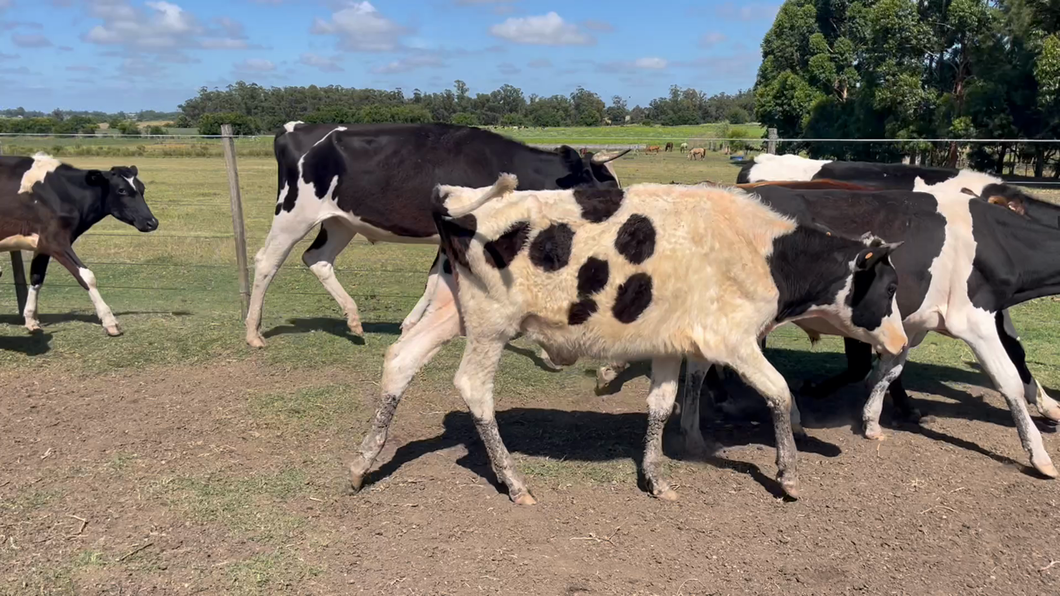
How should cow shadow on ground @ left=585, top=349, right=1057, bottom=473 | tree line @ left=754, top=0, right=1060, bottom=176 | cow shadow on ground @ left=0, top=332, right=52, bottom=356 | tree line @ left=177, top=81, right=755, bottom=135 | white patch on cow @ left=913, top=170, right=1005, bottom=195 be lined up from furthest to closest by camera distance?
1. tree line @ left=177, top=81, right=755, bottom=135
2. tree line @ left=754, top=0, right=1060, bottom=176
3. cow shadow on ground @ left=0, top=332, right=52, bottom=356
4. white patch on cow @ left=913, top=170, right=1005, bottom=195
5. cow shadow on ground @ left=585, top=349, right=1057, bottom=473

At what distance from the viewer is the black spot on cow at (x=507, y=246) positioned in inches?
184

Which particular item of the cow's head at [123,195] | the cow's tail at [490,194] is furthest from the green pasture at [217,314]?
the cow's tail at [490,194]

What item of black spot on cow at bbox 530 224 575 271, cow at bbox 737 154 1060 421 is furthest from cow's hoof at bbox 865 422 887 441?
black spot on cow at bbox 530 224 575 271

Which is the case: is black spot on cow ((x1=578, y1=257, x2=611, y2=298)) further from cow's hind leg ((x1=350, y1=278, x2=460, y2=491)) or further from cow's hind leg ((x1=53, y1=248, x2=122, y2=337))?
cow's hind leg ((x1=53, y1=248, x2=122, y2=337))

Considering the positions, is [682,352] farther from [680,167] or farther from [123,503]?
[680,167]

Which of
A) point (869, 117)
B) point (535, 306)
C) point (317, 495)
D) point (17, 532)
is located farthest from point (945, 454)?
point (869, 117)

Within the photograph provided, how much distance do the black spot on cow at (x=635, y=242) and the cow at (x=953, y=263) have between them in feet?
3.84

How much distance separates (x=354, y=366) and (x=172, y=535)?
3.33m

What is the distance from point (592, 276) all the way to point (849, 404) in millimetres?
3311

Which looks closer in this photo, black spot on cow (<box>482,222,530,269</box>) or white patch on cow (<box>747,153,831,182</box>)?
black spot on cow (<box>482,222,530,269</box>)

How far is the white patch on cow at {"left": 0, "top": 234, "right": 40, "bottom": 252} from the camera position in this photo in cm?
854

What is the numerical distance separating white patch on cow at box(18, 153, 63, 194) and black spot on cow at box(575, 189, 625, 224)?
670 centimetres

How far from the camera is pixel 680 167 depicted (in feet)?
76.2

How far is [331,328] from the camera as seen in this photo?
9.16 metres
